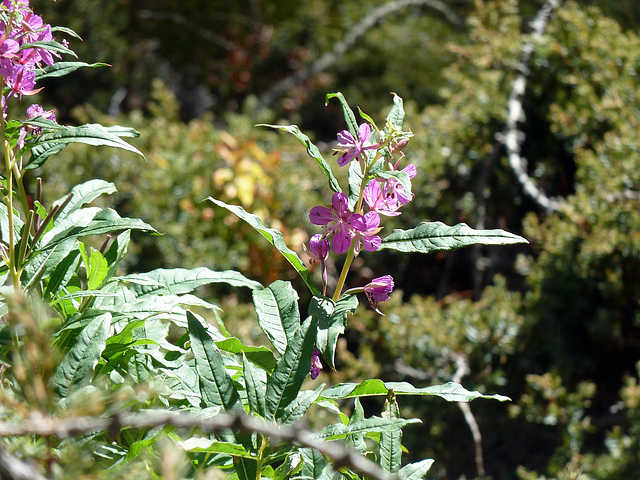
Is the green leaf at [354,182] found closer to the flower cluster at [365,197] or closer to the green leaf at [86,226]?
the flower cluster at [365,197]

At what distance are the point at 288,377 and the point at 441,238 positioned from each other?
321mm

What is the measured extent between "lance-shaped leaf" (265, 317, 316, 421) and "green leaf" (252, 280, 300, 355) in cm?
8

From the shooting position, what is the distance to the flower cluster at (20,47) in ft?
3.19

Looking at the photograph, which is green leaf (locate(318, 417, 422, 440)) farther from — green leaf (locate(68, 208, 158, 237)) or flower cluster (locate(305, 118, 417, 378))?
green leaf (locate(68, 208, 158, 237))

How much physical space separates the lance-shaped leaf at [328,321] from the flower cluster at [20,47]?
1.88ft

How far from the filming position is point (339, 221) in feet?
3.34

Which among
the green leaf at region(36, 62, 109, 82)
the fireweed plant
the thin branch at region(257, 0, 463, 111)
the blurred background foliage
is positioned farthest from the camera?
the thin branch at region(257, 0, 463, 111)

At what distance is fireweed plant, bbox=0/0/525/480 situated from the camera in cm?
89

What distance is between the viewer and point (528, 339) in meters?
2.87

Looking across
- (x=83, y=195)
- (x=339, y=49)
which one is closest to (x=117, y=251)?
(x=83, y=195)

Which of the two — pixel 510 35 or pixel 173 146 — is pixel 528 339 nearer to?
pixel 510 35

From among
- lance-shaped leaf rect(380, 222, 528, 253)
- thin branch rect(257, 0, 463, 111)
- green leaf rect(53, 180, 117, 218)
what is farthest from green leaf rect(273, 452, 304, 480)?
thin branch rect(257, 0, 463, 111)

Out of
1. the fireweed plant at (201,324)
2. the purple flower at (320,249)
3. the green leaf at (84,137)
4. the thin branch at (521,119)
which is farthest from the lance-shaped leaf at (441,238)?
the thin branch at (521,119)

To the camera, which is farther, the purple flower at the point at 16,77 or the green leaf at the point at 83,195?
the green leaf at the point at 83,195
